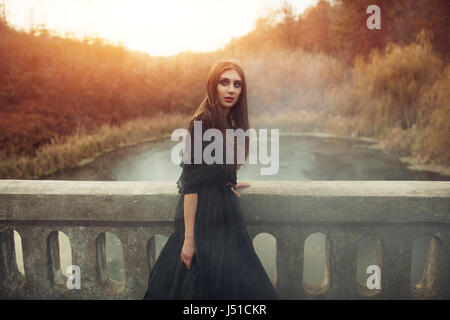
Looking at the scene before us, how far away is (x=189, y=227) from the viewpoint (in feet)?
5.08

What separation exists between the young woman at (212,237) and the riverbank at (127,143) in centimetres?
470

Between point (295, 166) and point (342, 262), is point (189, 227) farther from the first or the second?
point (295, 166)

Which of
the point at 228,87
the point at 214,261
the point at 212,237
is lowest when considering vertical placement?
the point at 214,261

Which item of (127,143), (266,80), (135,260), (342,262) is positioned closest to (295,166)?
(342,262)

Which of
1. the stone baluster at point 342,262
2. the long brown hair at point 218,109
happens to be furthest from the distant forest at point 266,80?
the long brown hair at point 218,109

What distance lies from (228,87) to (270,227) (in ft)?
2.69

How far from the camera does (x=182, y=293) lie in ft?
5.16

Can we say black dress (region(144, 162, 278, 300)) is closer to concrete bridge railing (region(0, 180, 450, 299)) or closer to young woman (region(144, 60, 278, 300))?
young woman (region(144, 60, 278, 300))

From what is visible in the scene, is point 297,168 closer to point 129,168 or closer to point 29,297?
point 129,168

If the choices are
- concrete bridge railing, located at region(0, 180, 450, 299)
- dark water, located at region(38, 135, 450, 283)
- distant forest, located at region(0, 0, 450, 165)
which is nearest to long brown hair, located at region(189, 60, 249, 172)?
concrete bridge railing, located at region(0, 180, 450, 299)

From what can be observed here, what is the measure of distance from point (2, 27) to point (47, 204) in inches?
396

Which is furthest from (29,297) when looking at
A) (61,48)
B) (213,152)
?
(61,48)

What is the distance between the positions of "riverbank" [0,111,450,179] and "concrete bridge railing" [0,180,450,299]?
3.94 metres

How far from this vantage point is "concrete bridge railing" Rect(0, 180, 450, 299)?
5.79 feet
